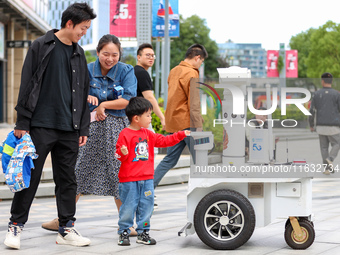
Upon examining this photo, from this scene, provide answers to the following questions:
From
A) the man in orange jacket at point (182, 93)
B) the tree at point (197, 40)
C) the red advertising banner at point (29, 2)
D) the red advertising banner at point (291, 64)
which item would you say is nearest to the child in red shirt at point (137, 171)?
the man in orange jacket at point (182, 93)

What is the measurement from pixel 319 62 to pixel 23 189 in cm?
6322

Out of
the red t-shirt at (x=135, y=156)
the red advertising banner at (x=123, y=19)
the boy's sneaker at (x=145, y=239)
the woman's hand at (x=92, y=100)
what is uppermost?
the red advertising banner at (x=123, y=19)

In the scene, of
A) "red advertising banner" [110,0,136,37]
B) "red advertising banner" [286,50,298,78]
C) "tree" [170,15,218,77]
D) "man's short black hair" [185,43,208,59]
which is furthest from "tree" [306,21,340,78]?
"man's short black hair" [185,43,208,59]

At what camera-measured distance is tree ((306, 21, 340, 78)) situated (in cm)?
6428

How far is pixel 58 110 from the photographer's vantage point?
16.2 ft

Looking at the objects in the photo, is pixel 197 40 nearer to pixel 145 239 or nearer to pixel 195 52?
pixel 195 52

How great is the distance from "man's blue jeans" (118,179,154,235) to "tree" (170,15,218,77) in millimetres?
67018

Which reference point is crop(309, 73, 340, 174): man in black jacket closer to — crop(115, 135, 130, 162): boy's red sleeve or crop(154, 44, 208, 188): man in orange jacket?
crop(115, 135, 130, 162): boy's red sleeve

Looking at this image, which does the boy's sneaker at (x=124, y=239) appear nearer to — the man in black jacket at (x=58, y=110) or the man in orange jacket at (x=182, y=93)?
the man in black jacket at (x=58, y=110)

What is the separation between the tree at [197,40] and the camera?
7369 centimetres

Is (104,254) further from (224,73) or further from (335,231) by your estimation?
(335,231)

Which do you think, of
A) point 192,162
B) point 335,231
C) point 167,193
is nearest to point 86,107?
point 192,162

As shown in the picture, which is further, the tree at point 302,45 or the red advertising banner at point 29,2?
the tree at point 302,45

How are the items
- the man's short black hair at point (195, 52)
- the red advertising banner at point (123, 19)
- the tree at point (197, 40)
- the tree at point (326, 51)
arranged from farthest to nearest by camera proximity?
1. the tree at point (197, 40)
2. the tree at point (326, 51)
3. the red advertising banner at point (123, 19)
4. the man's short black hair at point (195, 52)
